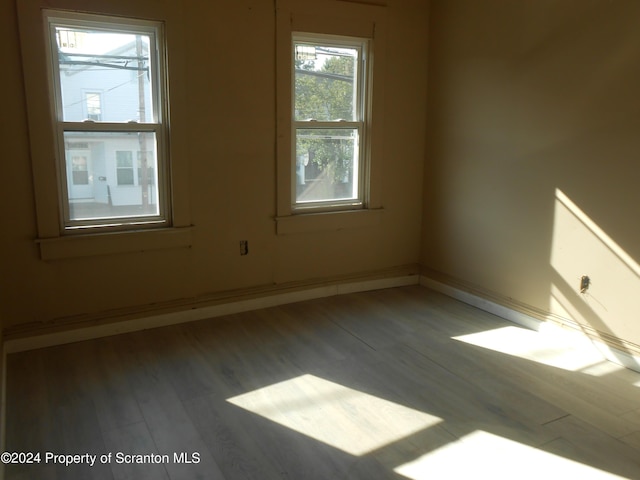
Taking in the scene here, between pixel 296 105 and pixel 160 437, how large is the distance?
2543 mm

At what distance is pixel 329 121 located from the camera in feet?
13.9

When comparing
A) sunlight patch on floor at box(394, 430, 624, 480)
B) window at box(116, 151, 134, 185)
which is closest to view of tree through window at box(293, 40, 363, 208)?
window at box(116, 151, 134, 185)

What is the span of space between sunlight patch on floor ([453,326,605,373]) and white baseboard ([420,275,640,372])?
0.14 feet

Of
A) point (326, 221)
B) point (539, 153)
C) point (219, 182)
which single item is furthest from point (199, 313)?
point (539, 153)

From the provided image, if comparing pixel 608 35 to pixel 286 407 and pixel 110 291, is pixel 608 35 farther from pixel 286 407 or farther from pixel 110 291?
pixel 110 291

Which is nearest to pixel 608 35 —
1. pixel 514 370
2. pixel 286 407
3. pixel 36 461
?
pixel 514 370

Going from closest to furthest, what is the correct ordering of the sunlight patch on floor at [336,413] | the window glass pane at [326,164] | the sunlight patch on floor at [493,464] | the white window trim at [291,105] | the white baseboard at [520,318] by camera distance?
the sunlight patch on floor at [493,464], the sunlight patch on floor at [336,413], the white baseboard at [520,318], the white window trim at [291,105], the window glass pane at [326,164]

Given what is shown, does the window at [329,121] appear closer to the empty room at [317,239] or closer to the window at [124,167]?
the empty room at [317,239]

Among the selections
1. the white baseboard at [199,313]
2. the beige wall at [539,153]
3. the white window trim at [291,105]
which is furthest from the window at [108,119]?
the beige wall at [539,153]

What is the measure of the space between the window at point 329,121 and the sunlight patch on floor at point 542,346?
152cm

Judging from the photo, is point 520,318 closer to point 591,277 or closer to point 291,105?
point 591,277

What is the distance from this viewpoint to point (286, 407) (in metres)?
2.75

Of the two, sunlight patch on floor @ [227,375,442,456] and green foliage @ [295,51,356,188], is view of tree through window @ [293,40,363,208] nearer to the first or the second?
green foliage @ [295,51,356,188]

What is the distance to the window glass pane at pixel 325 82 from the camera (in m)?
4.08
